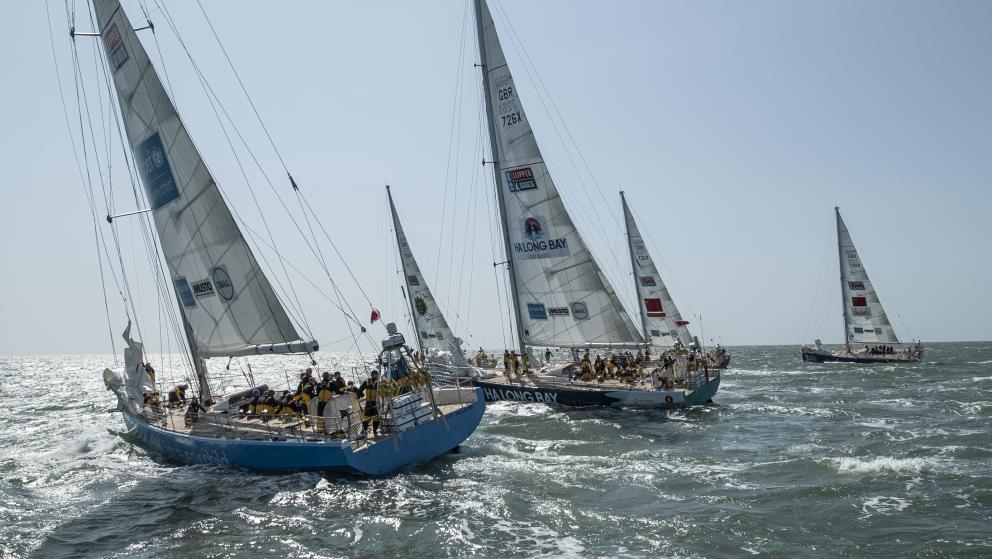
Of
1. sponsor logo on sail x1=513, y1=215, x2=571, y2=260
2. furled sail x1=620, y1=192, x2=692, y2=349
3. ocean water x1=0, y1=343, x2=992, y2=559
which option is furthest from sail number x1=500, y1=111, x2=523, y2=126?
furled sail x1=620, y1=192, x2=692, y2=349

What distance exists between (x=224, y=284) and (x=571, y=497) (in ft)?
33.1

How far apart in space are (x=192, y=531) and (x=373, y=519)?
3.00 meters

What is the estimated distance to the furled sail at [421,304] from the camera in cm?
4034

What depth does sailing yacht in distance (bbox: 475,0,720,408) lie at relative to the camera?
28.5 meters

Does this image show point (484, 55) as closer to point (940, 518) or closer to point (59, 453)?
point (59, 453)

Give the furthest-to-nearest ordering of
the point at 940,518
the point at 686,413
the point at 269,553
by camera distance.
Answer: the point at 686,413 < the point at 940,518 < the point at 269,553

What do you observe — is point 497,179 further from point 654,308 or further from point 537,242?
point 654,308

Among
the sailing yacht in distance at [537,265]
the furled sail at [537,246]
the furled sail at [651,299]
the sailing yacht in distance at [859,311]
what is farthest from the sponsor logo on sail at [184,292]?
the sailing yacht in distance at [859,311]

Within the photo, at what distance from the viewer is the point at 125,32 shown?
18891 mm

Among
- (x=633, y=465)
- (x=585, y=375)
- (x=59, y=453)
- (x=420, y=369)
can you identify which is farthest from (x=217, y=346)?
(x=585, y=375)

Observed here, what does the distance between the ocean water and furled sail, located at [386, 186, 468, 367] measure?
686 inches

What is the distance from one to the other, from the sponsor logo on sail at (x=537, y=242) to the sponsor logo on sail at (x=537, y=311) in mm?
1932

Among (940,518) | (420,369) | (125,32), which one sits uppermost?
(125,32)

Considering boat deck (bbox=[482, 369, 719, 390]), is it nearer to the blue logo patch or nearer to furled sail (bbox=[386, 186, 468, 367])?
furled sail (bbox=[386, 186, 468, 367])
